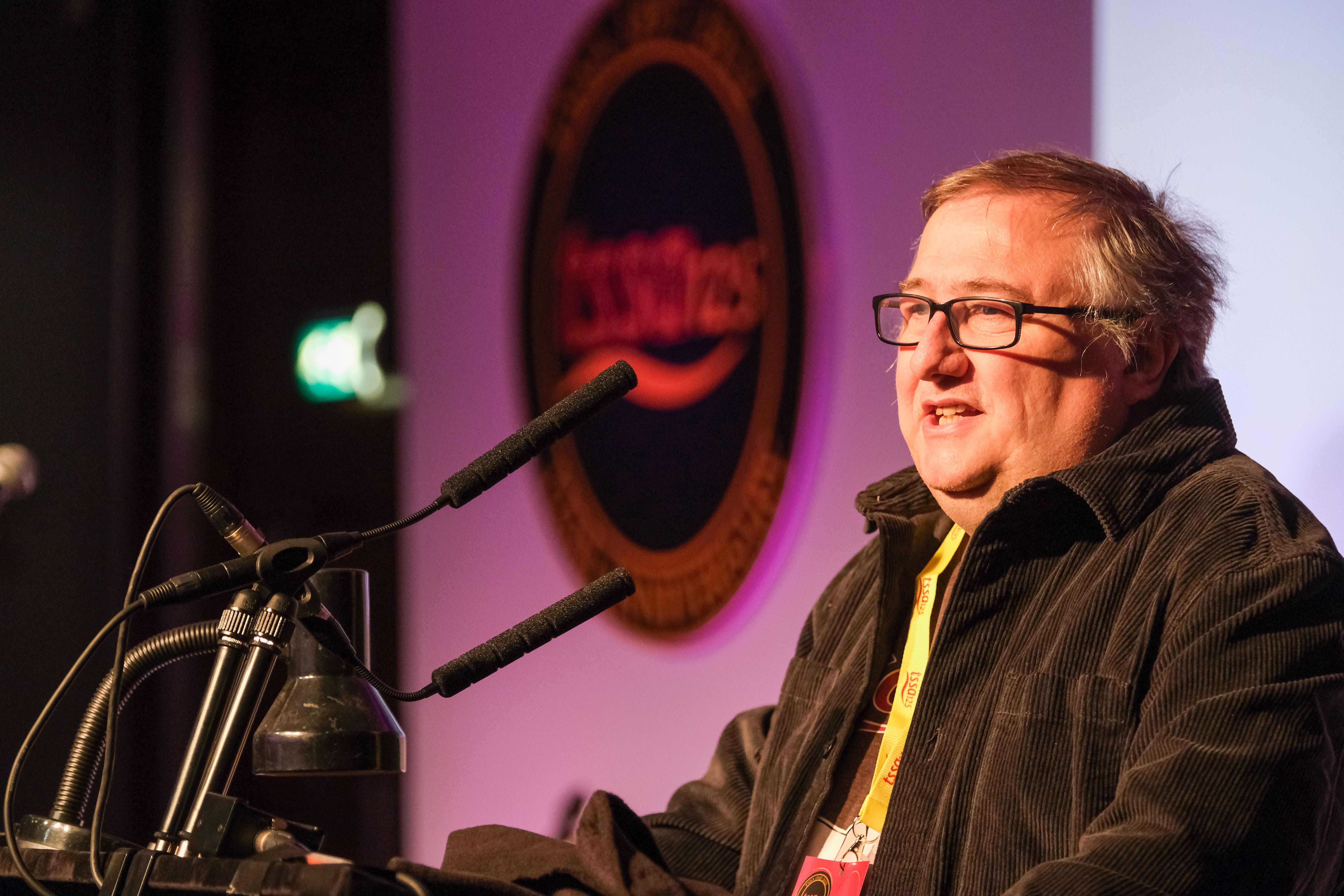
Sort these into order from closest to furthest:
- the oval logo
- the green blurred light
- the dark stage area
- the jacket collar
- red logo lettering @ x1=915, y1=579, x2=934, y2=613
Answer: the jacket collar → red logo lettering @ x1=915, y1=579, x2=934, y2=613 → the oval logo → the dark stage area → the green blurred light

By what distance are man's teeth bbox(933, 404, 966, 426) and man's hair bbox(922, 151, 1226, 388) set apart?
0.19m

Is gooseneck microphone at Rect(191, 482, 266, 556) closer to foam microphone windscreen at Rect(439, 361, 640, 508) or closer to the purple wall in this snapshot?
foam microphone windscreen at Rect(439, 361, 640, 508)

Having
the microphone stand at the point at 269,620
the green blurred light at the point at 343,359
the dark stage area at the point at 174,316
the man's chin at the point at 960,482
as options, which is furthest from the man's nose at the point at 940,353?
the green blurred light at the point at 343,359

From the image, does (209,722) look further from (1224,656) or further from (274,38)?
(274,38)

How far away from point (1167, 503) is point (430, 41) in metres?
2.41

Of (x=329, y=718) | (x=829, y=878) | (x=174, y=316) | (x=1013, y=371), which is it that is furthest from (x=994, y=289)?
(x=174, y=316)

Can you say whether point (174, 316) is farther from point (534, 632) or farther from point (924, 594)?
point (534, 632)

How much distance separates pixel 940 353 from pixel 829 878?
66 cm

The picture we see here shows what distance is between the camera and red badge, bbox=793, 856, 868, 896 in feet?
4.79

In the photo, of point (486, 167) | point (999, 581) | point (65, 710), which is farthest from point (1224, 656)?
point (65, 710)

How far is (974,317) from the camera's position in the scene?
155 centimetres

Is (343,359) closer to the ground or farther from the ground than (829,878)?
farther from the ground

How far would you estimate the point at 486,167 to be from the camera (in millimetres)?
3018

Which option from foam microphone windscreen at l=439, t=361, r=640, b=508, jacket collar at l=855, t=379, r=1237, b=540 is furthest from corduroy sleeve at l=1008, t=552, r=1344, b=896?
foam microphone windscreen at l=439, t=361, r=640, b=508
